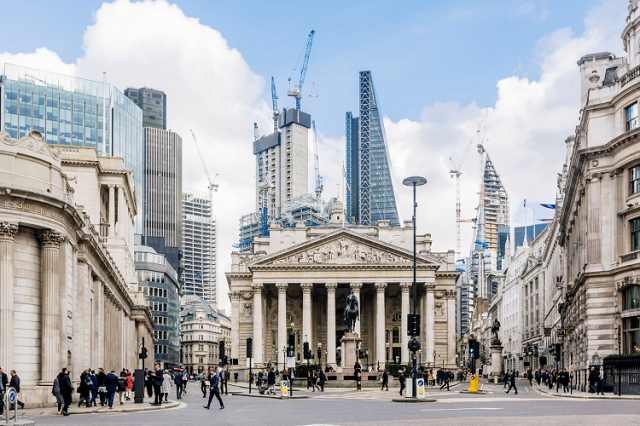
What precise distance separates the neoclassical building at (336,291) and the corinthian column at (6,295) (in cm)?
7238

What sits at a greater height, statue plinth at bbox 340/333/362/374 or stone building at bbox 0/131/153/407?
stone building at bbox 0/131/153/407

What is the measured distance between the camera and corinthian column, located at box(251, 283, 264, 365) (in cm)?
11112

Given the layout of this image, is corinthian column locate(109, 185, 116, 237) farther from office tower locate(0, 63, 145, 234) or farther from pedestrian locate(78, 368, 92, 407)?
office tower locate(0, 63, 145, 234)

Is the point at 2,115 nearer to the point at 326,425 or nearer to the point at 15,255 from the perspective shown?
the point at 15,255

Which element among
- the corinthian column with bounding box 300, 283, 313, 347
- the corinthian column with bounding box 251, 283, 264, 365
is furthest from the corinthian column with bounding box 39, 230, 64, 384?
the corinthian column with bounding box 300, 283, 313, 347

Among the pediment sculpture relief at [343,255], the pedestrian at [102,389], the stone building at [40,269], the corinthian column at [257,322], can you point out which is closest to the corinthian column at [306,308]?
the pediment sculpture relief at [343,255]

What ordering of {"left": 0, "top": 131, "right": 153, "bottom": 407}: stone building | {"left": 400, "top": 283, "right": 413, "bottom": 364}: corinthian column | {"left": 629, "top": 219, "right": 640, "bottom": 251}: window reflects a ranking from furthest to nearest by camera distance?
1. {"left": 400, "top": 283, "right": 413, "bottom": 364}: corinthian column
2. {"left": 629, "top": 219, "right": 640, "bottom": 251}: window
3. {"left": 0, "top": 131, "right": 153, "bottom": 407}: stone building

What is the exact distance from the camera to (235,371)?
379 ft

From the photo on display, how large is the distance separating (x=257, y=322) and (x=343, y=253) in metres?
14.5

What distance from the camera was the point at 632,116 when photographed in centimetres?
5066

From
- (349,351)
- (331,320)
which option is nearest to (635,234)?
(349,351)

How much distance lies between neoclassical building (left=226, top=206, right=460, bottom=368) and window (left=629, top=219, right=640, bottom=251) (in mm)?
60638

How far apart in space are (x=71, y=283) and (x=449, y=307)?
82.9 metres

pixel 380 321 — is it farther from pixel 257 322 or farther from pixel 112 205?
pixel 112 205
